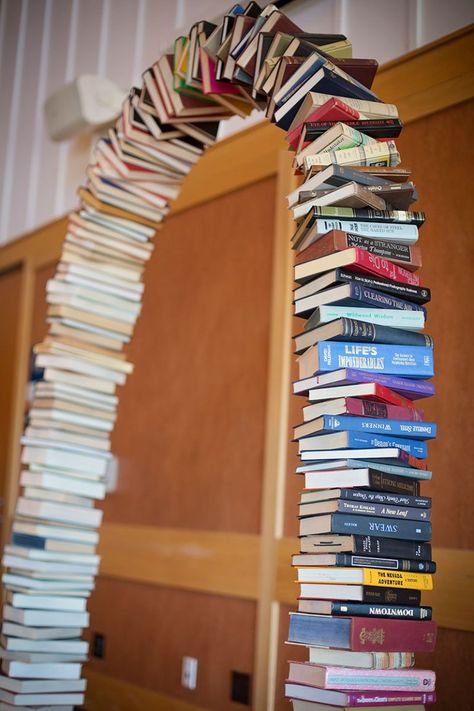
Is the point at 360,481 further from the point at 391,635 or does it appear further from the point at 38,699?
the point at 38,699

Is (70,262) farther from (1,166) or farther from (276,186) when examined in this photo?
(1,166)

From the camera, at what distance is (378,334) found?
1.71m

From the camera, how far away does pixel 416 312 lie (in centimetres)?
177

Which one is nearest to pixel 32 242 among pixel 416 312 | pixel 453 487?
pixel 453 487

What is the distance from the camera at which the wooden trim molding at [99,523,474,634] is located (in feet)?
7.93

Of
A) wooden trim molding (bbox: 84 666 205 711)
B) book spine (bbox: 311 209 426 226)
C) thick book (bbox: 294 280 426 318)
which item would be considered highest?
book spine (bbox: 311 209 426 226)

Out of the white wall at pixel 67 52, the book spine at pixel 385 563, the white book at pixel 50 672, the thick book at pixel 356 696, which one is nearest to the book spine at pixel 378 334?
the book spine at pixel 385 563

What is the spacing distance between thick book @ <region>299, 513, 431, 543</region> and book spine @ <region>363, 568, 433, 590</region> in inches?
2.6

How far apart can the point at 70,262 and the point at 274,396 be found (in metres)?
0.96

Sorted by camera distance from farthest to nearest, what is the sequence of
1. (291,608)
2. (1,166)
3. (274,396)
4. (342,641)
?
(1,166) < (274,396) < (291,608) < (342,641)

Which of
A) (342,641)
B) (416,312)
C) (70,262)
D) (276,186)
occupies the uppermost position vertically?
(276,186)

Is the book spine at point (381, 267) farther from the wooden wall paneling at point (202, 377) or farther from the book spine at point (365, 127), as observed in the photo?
the wooden wall paneling at point (202, 377)

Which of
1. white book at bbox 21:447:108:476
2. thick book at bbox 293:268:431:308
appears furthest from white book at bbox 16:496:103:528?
thick book at bbox 293:268:431:308

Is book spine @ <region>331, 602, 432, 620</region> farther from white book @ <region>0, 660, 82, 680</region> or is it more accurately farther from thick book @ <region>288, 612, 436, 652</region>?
white book @ <region>0, 660, 82, 680</region>
